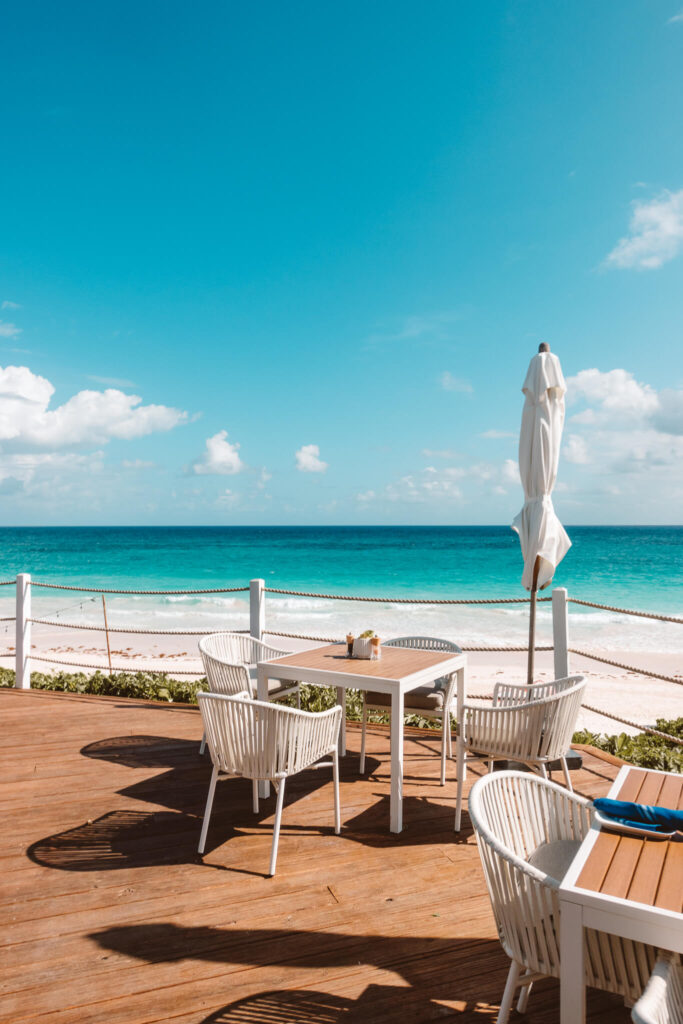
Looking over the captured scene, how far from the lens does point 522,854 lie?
5.78ft

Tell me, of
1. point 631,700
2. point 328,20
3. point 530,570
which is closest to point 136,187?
point 328,20

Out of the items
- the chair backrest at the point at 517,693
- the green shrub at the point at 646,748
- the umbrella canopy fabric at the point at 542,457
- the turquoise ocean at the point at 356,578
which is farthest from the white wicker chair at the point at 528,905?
the turquoise ocean at the point at 356,578

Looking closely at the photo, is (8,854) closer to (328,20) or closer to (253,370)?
(328,20)

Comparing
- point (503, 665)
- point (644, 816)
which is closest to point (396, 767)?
point (644, 816)

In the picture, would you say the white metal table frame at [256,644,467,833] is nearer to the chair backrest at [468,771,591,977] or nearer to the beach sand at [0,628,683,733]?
the chair backrest at [468,771,591,977]

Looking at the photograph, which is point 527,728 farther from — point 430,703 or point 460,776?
point 430,703

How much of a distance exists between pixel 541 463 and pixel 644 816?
239cm

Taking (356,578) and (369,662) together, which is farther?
(356,578)

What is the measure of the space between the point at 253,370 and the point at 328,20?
1345 cm

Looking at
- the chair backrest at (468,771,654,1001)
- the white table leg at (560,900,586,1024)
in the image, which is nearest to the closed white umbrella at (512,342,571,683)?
the chair backrest at (468,771,654,1001)

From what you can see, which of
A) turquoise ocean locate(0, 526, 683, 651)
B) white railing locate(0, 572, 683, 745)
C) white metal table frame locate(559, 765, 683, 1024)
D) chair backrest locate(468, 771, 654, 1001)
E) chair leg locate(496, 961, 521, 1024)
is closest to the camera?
white metal table frame locate(559, 765, 683, 1024)

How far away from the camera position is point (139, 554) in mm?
34750

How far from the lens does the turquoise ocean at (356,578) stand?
51.6 feet

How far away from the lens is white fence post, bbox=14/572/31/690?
5.54 meters
